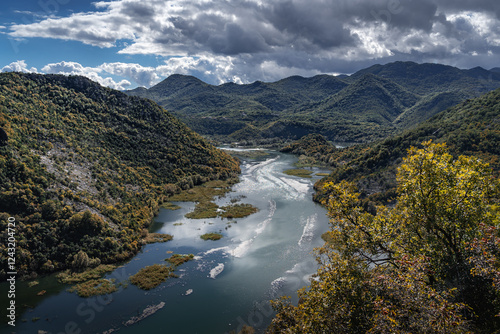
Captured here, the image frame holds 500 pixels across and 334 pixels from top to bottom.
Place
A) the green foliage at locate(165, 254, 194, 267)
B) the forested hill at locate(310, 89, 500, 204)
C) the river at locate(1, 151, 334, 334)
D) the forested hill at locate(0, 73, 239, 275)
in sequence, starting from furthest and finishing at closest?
1. the forested hill at locate(310, 89, 500, 204)
2. the green foliage at locate(165, 254, 194, 267)
3. the forested hill at locate(0, 73, 239, 275)
4. the river at locate(1, 151, 334, 334)

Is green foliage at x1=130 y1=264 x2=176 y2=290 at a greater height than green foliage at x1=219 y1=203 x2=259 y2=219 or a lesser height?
lesser

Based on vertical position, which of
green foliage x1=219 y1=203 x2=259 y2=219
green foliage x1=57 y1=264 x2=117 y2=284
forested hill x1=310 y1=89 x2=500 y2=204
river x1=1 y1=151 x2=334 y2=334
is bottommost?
river x1=1 y1=151 x2=334 y2=334

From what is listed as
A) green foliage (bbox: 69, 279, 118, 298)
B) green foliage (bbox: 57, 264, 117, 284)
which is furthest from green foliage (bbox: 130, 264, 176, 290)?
green foliage (bbox: 57, 264, 117, 284)

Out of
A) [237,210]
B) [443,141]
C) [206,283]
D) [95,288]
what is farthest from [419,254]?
[443,141]

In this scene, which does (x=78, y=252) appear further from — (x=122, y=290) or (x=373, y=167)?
(x=373, y=167)

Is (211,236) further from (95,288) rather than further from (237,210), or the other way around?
(95,288)

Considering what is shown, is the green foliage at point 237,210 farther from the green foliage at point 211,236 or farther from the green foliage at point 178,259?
the green foliage at point 178,259

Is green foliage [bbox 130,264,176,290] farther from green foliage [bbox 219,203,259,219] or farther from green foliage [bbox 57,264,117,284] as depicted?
green foliage [bbox 219,203,259,219]
